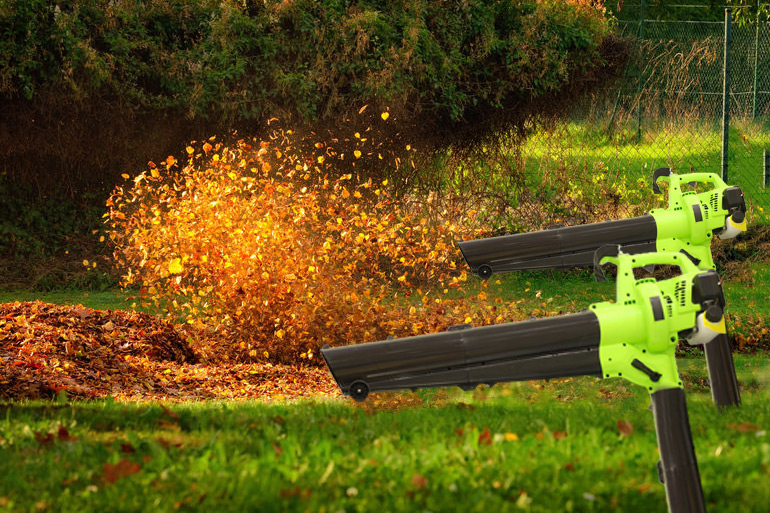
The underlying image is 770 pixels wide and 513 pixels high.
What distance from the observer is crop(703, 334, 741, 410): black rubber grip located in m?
4.71

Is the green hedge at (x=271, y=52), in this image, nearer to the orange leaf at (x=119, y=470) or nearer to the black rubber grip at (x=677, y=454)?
the orange leaf at (x=119, y=470)

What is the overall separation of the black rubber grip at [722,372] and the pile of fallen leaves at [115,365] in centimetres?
275

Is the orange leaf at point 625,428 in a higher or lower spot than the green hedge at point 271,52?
lower

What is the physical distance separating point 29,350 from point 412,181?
214 inches

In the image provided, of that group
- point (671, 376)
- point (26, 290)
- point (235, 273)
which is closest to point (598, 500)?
point (671, 376)

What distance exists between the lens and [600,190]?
10.9 meters

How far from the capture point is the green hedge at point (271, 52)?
32.1 feet

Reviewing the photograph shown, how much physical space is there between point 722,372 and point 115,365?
449 centimetres

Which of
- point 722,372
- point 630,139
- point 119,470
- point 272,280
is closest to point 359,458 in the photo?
point 119,470

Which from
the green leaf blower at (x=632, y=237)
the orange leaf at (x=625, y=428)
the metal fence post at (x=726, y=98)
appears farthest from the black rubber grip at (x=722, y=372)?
the metal fence post at (x=726, y=98)

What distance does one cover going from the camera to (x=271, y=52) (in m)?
9.99

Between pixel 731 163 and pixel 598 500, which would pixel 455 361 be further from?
pixel 731 163

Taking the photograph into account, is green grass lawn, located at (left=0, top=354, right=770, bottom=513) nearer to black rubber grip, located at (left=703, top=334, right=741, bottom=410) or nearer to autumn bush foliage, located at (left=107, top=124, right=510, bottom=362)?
black rubber grip, located at (left=703, top=334, right=741, bottom=410)

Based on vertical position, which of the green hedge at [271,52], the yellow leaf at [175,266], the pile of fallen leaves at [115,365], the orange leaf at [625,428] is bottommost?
the pile of fallen leaves at [115,365]
